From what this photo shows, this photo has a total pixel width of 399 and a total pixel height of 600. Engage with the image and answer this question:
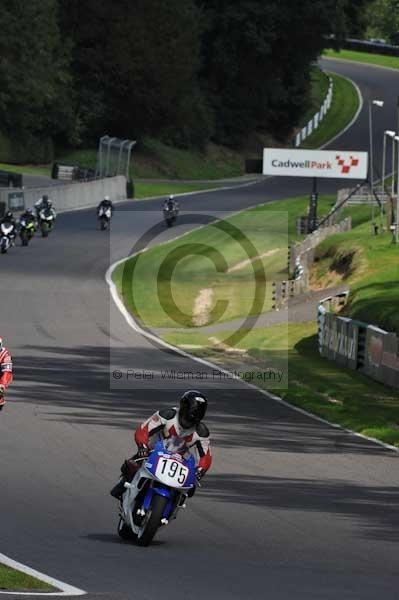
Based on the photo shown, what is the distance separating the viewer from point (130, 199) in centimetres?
7862

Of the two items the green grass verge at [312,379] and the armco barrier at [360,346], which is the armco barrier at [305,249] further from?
the armco barrier at [360,346]

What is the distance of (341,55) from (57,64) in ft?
236

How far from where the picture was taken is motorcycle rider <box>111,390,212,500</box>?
14062mm

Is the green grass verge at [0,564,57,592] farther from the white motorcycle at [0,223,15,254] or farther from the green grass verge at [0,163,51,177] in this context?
the green grass verge at [0,163,51,177]

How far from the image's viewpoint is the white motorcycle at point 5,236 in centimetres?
5284

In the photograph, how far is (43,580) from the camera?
11742 millimetres

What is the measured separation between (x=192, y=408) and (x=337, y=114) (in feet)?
363

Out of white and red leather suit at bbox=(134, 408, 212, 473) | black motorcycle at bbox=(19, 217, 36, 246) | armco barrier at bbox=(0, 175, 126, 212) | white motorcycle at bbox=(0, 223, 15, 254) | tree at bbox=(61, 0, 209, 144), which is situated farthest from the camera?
tree at bbox=(61, 0, 209, 144)

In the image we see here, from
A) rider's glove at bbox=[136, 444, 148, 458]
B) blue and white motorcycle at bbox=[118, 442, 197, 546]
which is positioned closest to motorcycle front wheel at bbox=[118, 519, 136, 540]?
blue and white motorcycle at bbox=[118, 442, 197, 546]

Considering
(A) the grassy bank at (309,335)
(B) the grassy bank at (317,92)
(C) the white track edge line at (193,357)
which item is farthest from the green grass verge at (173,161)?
(C) the white track edge line at (193,357)

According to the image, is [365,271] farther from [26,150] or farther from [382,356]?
[26,150]

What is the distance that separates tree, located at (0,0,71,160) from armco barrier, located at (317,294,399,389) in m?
55.4

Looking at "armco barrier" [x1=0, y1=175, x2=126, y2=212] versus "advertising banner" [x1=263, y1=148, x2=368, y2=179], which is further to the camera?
"advertising banner" [x1=263, y1=148, x2=368, y2=179]

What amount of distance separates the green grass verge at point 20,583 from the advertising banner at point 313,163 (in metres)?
55.7
